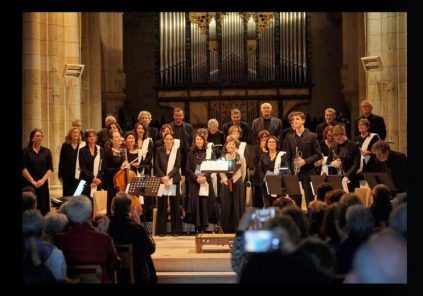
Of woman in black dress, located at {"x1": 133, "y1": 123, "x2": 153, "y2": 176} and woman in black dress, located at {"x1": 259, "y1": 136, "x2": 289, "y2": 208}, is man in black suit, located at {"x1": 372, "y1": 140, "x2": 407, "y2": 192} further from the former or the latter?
woman in black dress, located at {"x1": 133, "y1": 123, "x2": 153, "y2": 176}

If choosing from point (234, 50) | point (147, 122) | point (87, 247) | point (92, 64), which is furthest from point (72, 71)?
point (87, 247)

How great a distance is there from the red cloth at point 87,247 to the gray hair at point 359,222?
6.40ft

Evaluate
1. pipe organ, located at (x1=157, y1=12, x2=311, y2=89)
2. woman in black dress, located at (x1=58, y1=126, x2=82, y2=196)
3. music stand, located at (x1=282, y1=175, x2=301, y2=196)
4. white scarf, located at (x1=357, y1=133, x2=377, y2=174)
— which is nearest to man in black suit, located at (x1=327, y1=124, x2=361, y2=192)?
white scarf, located at (x1=357, y1=133, x2=377, y2=174)

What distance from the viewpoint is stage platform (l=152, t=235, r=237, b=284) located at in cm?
1027

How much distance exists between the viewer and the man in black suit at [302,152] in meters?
12.5

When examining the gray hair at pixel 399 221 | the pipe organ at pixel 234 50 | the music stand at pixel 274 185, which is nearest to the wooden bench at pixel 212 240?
the music stand at pixel 274 185

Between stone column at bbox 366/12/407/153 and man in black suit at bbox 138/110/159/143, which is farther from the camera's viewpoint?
man in black suit at bbox 138/110/159/143

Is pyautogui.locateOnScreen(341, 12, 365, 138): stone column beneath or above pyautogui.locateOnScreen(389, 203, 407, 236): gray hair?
above

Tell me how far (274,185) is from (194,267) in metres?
1.58

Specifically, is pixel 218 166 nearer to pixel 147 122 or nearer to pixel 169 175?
pixel 169 175

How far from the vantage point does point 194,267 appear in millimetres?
10578

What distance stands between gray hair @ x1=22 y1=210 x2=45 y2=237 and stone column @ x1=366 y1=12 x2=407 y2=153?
6.73m
